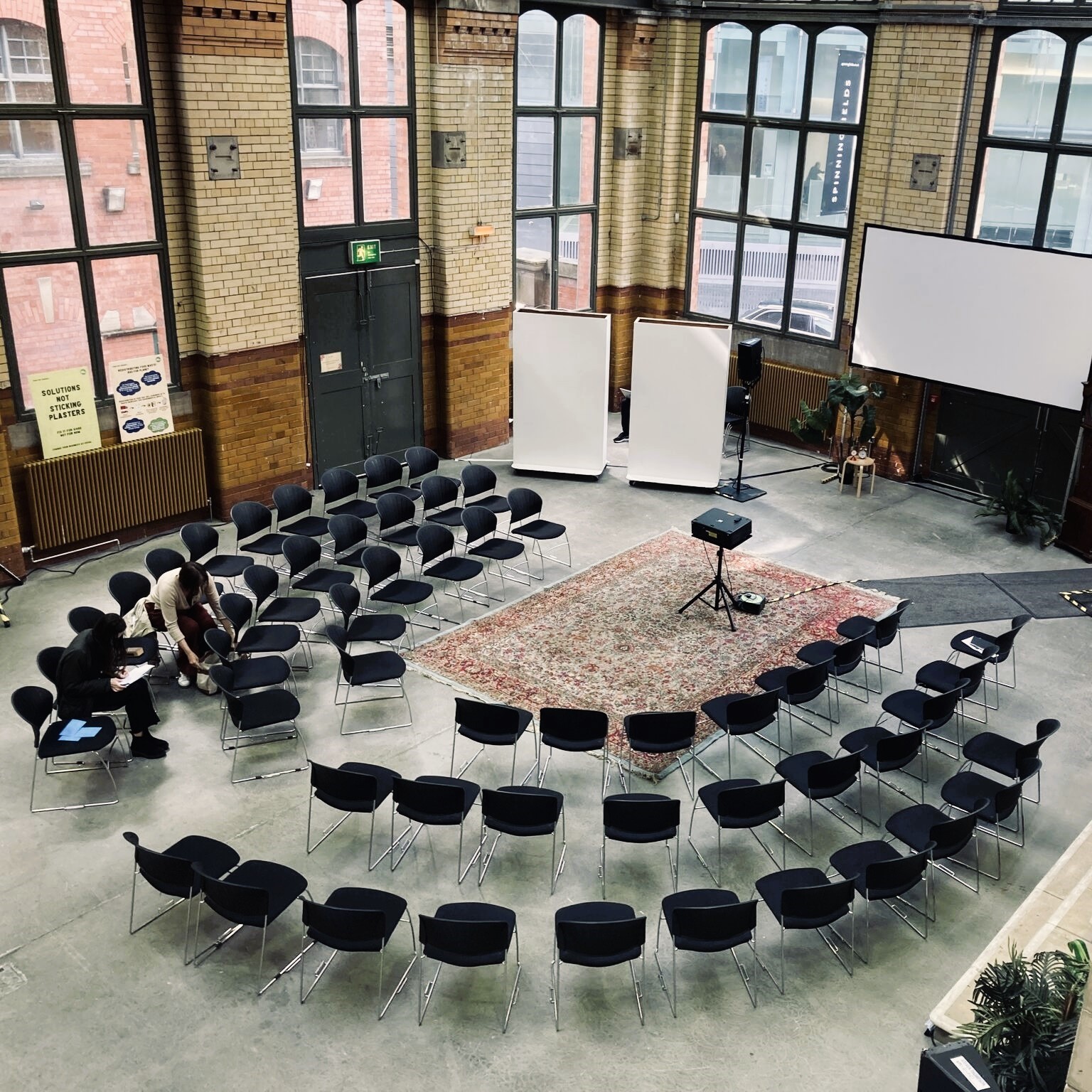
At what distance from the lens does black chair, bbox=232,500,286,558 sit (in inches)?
409

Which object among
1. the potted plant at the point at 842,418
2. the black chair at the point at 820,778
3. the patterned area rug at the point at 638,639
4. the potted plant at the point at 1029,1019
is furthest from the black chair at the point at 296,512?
the potted plant at the point at 1029,1019

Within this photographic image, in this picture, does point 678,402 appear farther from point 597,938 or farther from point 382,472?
point 597,938

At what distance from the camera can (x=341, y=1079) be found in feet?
18.5

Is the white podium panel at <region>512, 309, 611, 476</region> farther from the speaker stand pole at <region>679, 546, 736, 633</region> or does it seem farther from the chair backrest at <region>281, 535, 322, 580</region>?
the chair backrest at <region>281, 535, 322, 580</region>

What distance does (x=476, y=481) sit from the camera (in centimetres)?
1166

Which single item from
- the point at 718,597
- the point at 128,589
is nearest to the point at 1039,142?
the point at 718,597

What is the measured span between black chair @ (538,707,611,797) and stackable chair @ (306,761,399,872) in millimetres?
1061

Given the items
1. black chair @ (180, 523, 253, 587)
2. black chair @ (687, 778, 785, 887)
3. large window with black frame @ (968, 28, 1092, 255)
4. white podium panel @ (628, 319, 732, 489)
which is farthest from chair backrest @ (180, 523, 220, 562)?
Answer: large window with black frame @ (968, 28, 1092, 255)

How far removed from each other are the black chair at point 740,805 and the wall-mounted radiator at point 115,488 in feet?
21.6

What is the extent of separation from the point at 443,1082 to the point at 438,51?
10.4 metres

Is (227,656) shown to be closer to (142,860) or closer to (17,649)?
(17,649)

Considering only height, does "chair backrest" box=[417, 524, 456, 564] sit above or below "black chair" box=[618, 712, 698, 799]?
above

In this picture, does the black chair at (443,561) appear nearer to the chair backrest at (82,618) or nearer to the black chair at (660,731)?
the chair backrest at (82,618)

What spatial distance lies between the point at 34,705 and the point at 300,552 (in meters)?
2.88
